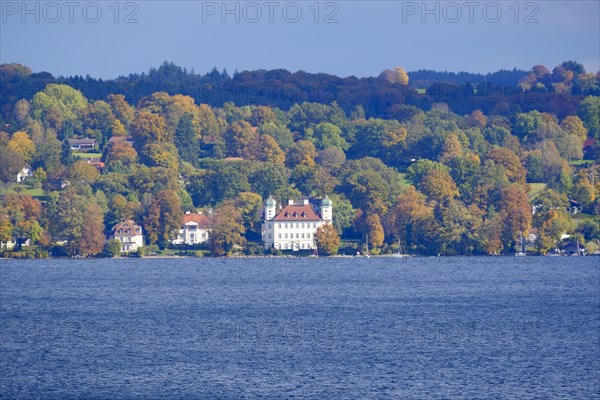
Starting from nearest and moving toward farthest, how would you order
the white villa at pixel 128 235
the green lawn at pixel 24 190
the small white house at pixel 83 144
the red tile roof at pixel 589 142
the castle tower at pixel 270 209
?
1. the white villa at pixel 128 235
2. the castle tower at pixel 270 209
3. the green lawn at pixel 24 190
4. the red tile roof at pixel 589 142
5. the small white house at pixel 83 144

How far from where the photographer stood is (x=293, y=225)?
12825cm

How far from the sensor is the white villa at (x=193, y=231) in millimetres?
127812

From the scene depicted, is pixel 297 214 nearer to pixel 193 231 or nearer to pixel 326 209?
pixel 326 209

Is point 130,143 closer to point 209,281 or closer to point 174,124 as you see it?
point 174,124

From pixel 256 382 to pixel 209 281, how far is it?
43.9 m

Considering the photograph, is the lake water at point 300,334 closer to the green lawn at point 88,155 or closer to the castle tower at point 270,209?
the castle tower at point 270,209

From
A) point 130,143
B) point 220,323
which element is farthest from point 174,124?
point 220,323

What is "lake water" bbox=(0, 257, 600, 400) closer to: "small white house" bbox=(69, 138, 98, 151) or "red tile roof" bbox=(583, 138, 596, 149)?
"red tile roof" bbox=(583, 138, 596, 149)

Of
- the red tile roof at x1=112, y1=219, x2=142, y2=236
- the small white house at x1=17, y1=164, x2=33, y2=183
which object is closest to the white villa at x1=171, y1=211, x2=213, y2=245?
the red tile roof at x1=112, y1=219, x2=142, y2=236

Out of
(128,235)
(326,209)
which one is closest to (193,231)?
(128,235)

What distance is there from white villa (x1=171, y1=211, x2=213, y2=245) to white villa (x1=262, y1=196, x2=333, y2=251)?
5602 mm

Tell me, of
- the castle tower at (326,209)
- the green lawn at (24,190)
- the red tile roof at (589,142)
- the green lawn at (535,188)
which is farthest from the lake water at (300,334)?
the red tile roof at (589,142)

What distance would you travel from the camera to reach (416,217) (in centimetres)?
12150

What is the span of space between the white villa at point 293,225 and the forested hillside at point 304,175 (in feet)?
5.28
